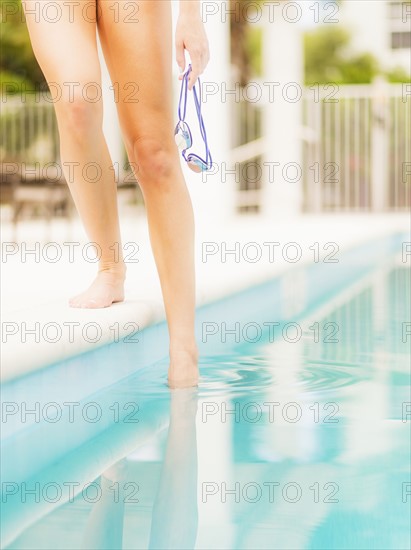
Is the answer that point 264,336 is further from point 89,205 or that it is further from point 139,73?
point 139,73

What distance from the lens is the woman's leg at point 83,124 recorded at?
2.54 m

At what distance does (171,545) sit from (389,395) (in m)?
1.17

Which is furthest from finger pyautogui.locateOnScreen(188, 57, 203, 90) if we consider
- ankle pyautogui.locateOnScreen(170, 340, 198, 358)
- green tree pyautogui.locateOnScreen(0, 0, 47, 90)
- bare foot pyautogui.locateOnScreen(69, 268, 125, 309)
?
green tree pyautogui.locateOnScreen(0, 0, 47, 90)

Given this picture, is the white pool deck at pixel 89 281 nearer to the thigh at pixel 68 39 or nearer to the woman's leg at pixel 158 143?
the woman's leg at pixel 158 143

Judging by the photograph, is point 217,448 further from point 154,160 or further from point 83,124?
point 83,124

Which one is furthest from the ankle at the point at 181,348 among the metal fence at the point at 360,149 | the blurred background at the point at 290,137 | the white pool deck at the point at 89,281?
the metal fence at the point at 360,149

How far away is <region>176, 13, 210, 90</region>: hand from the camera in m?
2.44

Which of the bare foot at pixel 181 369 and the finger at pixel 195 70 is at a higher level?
the finger at pixel 195 70

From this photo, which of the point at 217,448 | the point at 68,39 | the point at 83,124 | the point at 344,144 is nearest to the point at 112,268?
the point at 83,124

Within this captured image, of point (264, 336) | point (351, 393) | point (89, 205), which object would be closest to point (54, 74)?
point (89, 205)

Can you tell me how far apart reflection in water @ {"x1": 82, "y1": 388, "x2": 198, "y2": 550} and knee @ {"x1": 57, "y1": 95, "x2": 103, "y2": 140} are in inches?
35.3

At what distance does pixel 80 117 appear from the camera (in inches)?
107

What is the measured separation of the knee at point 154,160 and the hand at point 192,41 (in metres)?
0.16

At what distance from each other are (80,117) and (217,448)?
104 centimetres
